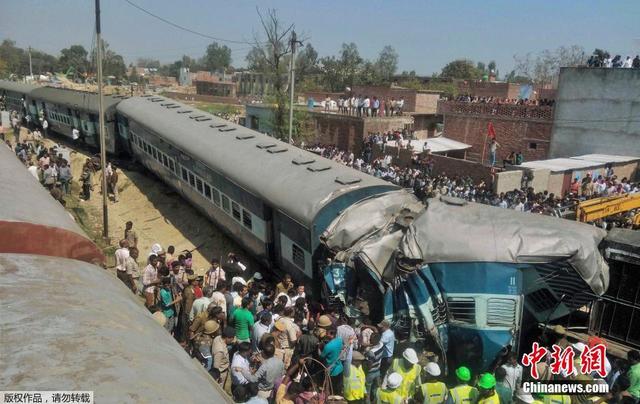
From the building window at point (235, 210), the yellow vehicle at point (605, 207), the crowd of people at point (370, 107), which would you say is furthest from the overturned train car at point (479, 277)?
the crowd of people at point (370, 107)

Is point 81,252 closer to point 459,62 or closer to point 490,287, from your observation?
point 490,287

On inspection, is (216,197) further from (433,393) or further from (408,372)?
(433,393)

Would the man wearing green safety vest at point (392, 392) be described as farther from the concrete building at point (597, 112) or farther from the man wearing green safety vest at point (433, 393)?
the concrete building at point (597, 112)

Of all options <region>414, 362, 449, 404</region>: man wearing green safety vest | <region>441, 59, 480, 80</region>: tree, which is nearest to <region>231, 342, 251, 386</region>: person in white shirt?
<region>414, 362, 449, 404</region>: man wearing green safety vest

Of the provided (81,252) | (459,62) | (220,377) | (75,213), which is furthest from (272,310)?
(459,62)

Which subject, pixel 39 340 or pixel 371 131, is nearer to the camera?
pixel 39 340

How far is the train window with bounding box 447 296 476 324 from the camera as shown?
7.11m

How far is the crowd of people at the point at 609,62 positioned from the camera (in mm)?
23170

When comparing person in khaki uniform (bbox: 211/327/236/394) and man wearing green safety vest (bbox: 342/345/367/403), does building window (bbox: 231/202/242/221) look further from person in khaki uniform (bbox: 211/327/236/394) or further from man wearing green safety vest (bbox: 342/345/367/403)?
man wearing green safety vest (bbox: 342/345/367/403)

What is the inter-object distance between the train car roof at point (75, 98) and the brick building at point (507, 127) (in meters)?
17.8

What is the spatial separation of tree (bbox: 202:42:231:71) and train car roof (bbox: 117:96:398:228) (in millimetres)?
145330

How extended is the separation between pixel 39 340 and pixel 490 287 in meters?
5.65

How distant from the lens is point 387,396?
5.73m

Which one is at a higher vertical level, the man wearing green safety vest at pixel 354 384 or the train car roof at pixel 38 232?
the train car roof at pixel 38 232
